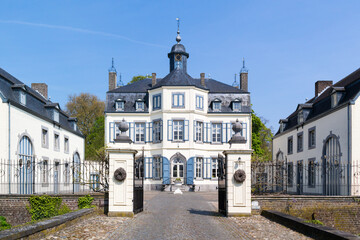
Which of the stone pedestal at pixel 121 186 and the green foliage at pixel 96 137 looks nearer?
the stone pedestal at pixel 121 186

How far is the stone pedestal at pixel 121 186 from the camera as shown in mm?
11875

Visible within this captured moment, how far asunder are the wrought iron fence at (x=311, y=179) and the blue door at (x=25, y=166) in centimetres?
1115

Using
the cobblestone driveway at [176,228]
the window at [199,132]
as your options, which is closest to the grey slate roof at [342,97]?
the window at [199,132]

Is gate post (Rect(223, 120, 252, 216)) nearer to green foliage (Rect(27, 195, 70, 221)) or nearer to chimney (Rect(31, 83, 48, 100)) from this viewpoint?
green foliage (Rect(27, 195, 70, 221))

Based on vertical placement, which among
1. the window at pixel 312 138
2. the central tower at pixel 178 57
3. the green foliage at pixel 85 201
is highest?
the central tower at pixel 178 57

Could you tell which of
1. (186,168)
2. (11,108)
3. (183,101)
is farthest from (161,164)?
(11,108)

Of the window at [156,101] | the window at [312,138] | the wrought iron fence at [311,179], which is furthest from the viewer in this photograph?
the window at [156,101]

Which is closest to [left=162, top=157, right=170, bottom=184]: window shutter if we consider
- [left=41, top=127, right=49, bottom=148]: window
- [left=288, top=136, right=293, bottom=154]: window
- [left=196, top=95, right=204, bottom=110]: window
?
[left=196, top=95, right=204, bottom=110]: window

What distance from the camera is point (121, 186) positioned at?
39.3ft

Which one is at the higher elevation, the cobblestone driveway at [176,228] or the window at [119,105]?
the window at [119,105]

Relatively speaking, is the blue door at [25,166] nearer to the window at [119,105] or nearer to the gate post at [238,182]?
the gate post at [238,182]

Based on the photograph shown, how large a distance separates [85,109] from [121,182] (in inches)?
1387

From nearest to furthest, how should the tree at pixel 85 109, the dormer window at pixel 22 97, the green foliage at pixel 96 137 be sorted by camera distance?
the dormer window at pixel 22 97 < the green foliage at pixel 96 137 < the tree at pixel 85 109

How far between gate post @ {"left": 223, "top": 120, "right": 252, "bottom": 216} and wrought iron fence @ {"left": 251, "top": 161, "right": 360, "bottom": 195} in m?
2.75
